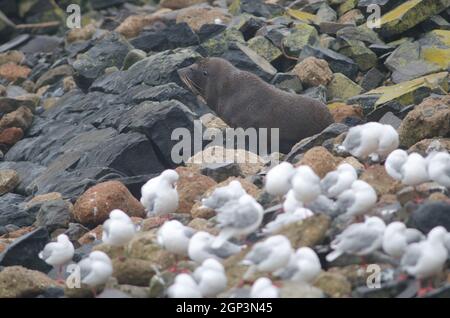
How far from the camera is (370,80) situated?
56.6 feet

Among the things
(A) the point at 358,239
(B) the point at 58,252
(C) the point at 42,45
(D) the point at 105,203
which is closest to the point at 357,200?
(A) the point at 358,239

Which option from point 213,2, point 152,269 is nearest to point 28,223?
point 152,269

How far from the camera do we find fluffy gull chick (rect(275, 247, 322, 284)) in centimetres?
884

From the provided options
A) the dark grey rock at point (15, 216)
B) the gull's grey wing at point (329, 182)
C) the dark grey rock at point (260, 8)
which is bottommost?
the dark grey rock at point (15, 216)

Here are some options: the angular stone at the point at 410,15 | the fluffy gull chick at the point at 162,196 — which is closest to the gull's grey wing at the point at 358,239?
the fluffy gull chick at the point at 162,196

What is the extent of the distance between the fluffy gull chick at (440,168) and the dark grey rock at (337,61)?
7.44m

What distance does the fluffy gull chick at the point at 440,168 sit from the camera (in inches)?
397

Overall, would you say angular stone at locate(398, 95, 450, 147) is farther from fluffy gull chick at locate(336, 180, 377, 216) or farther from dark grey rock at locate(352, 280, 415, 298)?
dark grey rock at locate(352, 280, 415, 298)

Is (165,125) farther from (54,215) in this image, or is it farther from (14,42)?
(14,42)

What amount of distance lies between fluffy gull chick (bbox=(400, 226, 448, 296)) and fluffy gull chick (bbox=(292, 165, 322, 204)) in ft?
3.73

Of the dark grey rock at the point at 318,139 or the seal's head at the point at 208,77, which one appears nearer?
the dark grey rock at the point at 318,139

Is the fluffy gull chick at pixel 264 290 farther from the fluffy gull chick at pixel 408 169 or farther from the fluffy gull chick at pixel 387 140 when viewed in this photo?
the fluffy gull chick at pixel 387 140

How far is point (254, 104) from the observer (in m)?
15.3

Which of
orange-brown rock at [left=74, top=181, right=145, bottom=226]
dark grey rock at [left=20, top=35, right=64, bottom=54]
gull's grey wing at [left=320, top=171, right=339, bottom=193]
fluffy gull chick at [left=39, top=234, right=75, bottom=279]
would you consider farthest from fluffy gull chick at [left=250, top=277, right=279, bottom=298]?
dark grey rock at [left=20, top=35, right=64, bottom=54]
